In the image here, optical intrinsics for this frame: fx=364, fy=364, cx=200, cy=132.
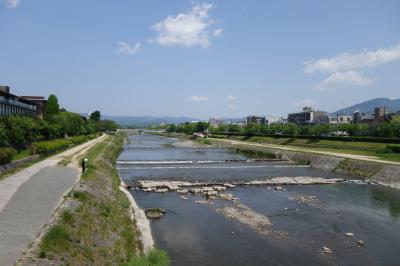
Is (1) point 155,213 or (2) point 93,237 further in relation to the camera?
(1) point 155,213

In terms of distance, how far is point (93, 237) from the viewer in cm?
1532

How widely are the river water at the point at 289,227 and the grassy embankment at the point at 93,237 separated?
7.10 feet

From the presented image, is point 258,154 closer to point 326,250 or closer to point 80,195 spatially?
point 326,250

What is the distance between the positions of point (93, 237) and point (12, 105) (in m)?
53.2

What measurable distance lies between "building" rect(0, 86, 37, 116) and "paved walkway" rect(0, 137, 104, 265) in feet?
102

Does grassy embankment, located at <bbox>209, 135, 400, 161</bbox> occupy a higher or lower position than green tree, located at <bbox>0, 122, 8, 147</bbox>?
lower

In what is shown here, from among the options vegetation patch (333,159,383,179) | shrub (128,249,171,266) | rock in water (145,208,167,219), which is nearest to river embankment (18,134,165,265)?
shrub (128,249,171,266)

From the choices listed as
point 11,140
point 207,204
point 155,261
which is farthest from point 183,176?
point 155,261

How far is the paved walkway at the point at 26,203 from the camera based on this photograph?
1230 centimetres

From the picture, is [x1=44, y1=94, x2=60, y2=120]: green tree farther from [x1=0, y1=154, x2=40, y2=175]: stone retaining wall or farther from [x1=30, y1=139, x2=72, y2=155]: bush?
[x1=0, y1=154, x2=40, y2=175]: stone retaining wall

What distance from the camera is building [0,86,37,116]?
2189 inches

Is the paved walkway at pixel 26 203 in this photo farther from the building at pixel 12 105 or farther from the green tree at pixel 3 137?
the building at pixel 12 105

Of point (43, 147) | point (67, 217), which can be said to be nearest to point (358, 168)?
point (43, 147)

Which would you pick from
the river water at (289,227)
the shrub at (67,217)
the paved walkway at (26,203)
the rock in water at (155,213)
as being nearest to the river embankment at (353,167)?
the river water at (289,227)
